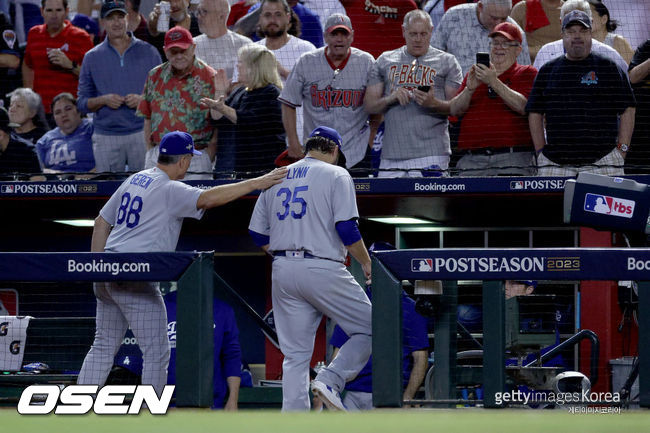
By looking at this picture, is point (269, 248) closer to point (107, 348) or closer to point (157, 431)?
point (107, 348)

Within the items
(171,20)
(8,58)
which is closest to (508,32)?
(171,20)

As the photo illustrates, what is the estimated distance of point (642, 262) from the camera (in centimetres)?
501

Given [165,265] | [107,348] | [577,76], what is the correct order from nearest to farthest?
[165,265] < [107,348] < [577,76]

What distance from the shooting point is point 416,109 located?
8.78 meters

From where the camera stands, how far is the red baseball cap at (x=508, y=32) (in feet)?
28.2

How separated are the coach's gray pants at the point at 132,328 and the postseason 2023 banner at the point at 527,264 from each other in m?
1.44

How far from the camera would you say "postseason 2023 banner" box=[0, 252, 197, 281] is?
18.2 feet

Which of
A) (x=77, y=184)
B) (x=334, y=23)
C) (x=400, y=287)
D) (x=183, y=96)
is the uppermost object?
(x=334, y=23)

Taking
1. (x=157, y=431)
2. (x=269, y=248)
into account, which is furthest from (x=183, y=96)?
(x=157, y=431)

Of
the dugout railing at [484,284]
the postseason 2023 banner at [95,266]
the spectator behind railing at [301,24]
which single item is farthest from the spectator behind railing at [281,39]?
the dugout railing at [484,284]

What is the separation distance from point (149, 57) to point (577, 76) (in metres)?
3.93

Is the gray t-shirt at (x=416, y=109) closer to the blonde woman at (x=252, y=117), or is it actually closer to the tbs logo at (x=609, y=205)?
the blonde woman at (x=252, y=117)

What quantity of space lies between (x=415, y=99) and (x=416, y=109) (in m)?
0.11

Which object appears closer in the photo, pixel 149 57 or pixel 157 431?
pixel 157 431
